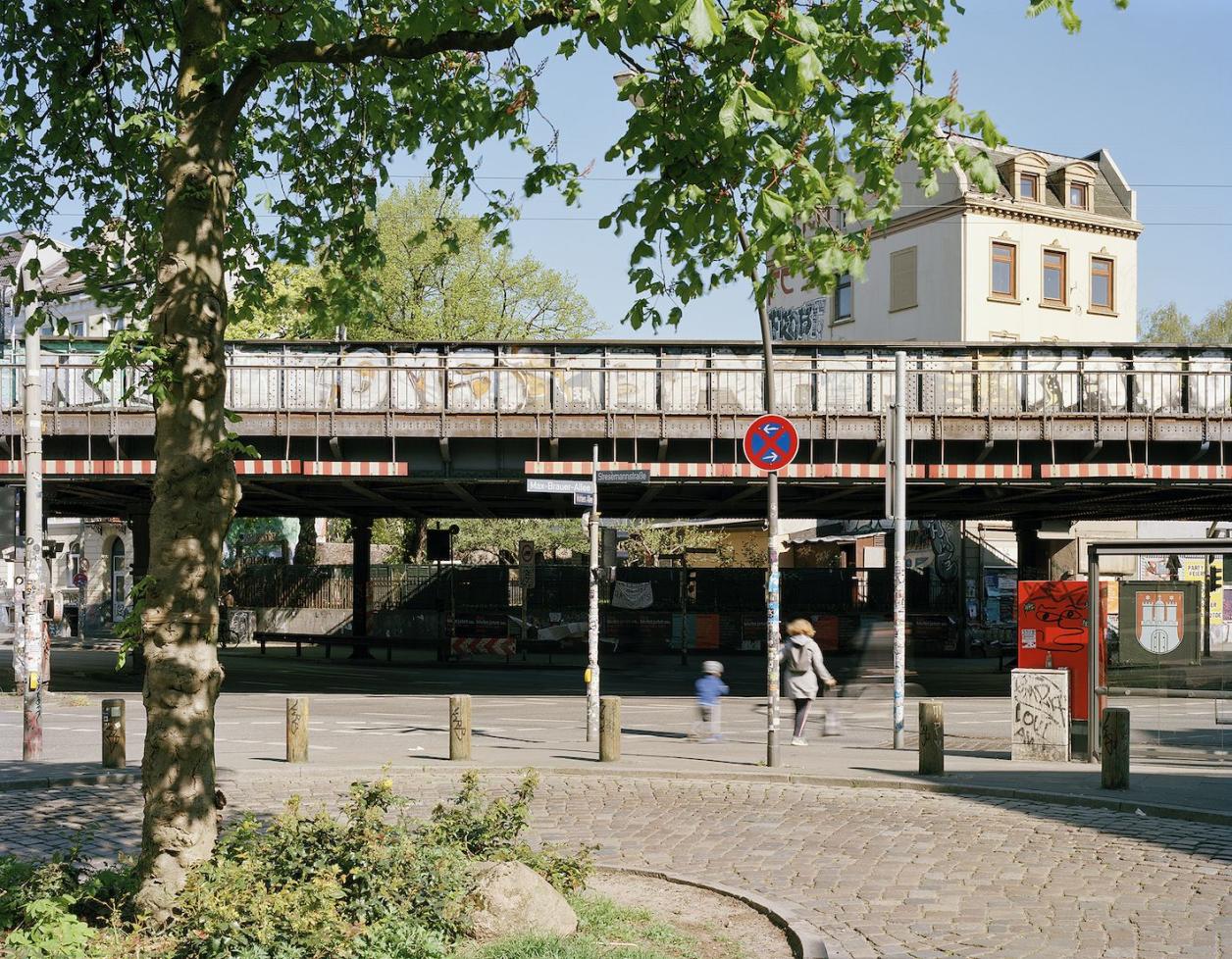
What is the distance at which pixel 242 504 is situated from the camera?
133 feet

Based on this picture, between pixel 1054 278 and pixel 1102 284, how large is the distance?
2821mm

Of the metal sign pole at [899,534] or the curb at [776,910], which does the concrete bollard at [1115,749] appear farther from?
the curb at [776,910]

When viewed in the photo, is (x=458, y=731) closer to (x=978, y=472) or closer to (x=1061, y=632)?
(x=1061, y=632)

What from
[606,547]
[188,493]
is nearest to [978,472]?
[606,547]

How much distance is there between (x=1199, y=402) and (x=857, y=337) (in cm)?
2944

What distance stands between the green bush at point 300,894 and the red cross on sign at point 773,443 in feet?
28.8

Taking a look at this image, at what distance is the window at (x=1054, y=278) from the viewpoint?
55.5m

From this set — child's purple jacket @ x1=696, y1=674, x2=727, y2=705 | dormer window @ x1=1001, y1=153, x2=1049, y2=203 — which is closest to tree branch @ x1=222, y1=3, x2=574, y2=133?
child's purple jacket @ x1=696, y1=674, x2=727, y2=705

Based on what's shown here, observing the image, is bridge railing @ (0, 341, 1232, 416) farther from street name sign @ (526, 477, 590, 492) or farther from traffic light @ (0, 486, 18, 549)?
traffic light @ (0, 486, 18, 549)

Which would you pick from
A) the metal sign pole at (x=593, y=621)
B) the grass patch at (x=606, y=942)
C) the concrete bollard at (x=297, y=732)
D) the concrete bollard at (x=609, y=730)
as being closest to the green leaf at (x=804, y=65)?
the grass patch at (x=606, y=942)

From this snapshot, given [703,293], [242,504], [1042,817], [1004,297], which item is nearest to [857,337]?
[1004,297]

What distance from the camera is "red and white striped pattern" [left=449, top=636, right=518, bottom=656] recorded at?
40.2 meters

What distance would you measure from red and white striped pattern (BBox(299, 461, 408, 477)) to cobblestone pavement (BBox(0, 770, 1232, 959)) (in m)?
13.9

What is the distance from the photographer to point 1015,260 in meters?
54.5
